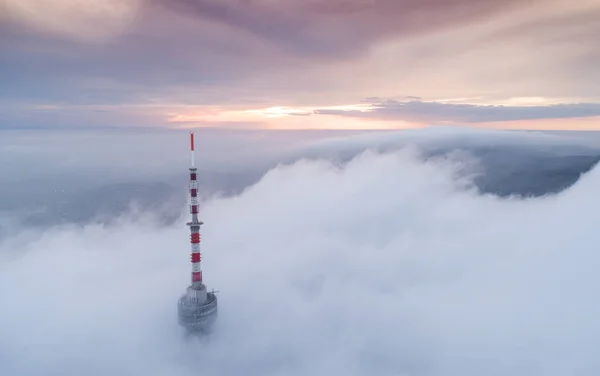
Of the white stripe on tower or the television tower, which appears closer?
the white stripe on tower

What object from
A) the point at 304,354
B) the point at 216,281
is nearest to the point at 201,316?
the point at 304,354

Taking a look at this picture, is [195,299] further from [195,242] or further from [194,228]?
[194,228]

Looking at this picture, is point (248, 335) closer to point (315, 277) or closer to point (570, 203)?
point (315, 277)

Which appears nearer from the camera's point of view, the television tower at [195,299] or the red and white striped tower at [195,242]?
the red and white striped tower at [195,242]

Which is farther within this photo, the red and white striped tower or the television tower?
the television tower

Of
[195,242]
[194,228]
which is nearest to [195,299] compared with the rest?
[195,242]

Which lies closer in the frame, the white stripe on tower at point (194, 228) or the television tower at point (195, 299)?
the white stripe on tower at point (194, 228)

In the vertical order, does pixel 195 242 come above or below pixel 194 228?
below

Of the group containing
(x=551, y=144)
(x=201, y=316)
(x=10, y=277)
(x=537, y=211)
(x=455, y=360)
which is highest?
(x=551, y=144)
